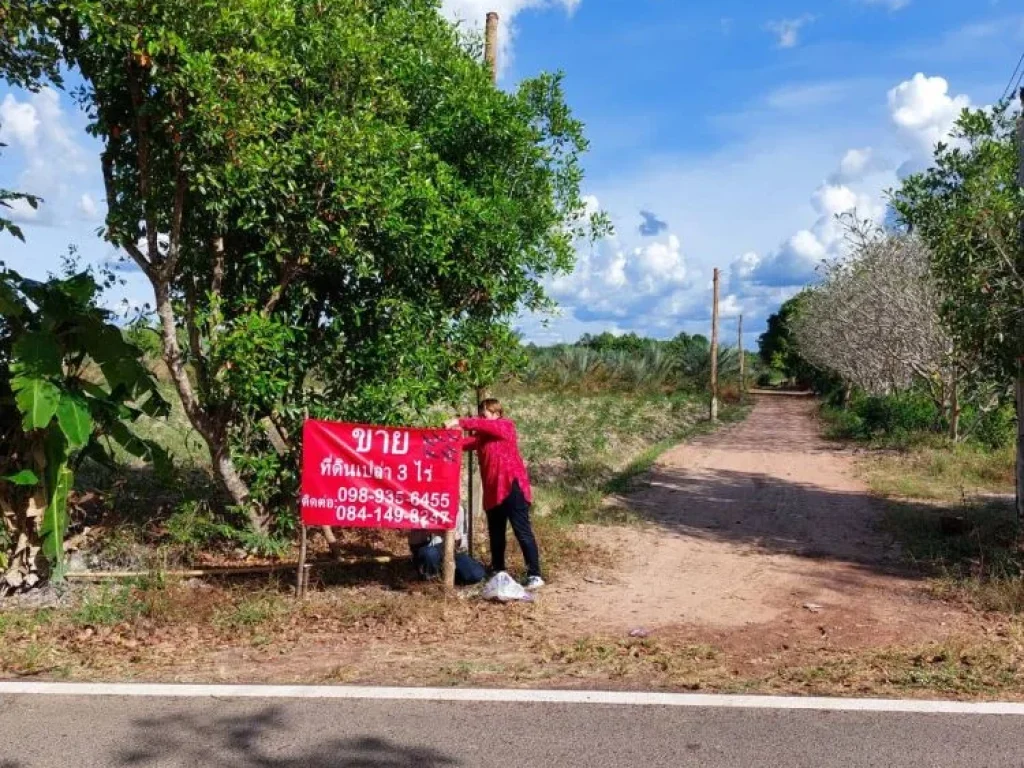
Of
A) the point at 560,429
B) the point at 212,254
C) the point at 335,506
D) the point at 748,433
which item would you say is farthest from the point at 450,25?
the point at 748,433

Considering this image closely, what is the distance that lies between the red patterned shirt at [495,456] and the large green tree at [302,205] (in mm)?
626

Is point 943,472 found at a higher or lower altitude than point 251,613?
higher

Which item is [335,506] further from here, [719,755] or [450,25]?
[450,25]

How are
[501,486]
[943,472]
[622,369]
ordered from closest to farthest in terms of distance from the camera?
1. [501,486]
2. [943,472]
3. [622,369]

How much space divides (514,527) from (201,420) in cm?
289

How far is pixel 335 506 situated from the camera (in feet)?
23.7

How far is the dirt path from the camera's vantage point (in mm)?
6812

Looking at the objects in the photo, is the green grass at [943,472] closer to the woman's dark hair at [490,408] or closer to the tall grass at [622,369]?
the woman's dark hair at [490,408]

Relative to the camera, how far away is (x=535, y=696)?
16.4 ft

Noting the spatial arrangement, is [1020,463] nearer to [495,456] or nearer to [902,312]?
[495,456]

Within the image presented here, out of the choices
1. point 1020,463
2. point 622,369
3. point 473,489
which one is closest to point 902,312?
point 1020,463

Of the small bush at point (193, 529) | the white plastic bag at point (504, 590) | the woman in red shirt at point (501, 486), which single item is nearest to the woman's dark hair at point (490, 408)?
the woman in red shirt at point (501, 486)

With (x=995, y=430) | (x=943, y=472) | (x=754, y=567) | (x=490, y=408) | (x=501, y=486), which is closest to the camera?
(x=501, y=486)

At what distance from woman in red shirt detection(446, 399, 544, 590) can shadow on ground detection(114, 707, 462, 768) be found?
318 cm
